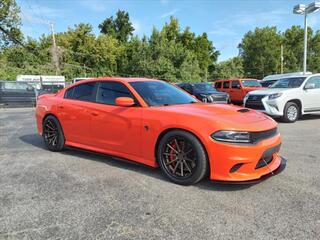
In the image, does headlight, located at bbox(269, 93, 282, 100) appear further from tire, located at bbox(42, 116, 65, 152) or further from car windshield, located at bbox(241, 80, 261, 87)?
car windshield, located at bbox(241, 80, 261, 87)

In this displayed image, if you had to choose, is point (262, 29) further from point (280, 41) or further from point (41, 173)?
point (41, 173)

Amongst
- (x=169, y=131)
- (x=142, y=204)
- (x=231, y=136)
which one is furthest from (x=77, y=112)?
(x=231, y=136)

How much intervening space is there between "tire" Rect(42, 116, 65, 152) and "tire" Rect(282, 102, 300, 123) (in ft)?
24.2

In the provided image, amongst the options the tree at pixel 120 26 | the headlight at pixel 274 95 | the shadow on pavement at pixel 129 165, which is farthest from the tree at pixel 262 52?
the shadow on pavement at pixel 129 165

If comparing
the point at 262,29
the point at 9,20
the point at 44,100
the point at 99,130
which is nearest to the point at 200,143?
the point at 99,130

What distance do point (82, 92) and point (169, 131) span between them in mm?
2273

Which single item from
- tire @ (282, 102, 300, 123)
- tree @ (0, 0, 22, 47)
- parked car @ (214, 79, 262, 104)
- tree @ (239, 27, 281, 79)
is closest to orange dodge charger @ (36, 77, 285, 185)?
tire @ (282, 102, 300, 123)

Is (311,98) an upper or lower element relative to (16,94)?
lower

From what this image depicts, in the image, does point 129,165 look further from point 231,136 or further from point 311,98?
point 311,98

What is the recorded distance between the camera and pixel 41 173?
483 centimetres

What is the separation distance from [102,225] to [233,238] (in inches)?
49.4

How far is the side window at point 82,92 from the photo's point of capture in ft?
18.4

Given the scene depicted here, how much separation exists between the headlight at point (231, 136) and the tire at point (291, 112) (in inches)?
284

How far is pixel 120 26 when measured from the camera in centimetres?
6003
